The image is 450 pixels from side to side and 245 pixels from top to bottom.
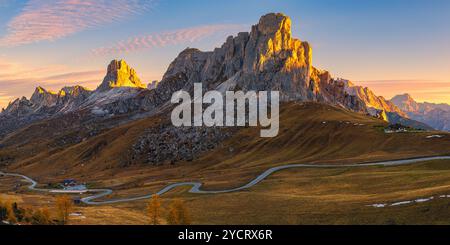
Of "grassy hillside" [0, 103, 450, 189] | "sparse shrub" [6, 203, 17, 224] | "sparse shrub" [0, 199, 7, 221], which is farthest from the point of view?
"grassy hillside" [0, 103, 450, 189]

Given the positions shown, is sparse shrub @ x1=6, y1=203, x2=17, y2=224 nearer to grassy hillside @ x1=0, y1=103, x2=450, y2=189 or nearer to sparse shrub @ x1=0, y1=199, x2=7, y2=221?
sparse shrub @ x1=0, y1=199, x2=7, y2=221

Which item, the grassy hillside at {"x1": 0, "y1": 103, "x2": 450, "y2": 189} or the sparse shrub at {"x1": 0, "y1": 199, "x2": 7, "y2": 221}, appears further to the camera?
the grassy hillside at {"x1": 0, "y1": 103, "x2": 450, "y2": 189}

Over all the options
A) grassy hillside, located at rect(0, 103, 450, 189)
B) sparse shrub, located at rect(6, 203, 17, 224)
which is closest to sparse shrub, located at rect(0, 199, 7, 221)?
sparse shrub, located at rect(6, 203, 17, 224)

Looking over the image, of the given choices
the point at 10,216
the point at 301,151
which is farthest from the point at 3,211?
the point at 301,151

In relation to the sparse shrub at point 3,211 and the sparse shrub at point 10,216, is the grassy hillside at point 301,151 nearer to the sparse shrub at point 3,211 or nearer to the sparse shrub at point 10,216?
the sparse shrub at point 10,216

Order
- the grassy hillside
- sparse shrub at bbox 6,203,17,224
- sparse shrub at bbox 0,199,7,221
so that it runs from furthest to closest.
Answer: the grassy hillside < sparse shrub at bbox 6,203,17,224 < sparse shrub at bbox 0,199,7,221

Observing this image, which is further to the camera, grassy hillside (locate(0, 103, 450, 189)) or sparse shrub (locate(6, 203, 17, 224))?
grassy hillside (locate(0, 103, 450, 189))

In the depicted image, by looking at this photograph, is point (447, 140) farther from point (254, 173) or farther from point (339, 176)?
point (254, 173)

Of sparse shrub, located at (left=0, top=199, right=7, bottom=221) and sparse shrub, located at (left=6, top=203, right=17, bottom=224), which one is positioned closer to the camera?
sparse shrub, located at (left=0, top=199, right=7, bottom=221)

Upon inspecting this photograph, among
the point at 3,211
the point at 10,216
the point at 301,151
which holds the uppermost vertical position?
the point at 3,211

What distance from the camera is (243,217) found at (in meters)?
65.1

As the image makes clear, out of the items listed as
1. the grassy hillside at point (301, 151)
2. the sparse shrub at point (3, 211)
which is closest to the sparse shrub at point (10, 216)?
the sparse shrub at point (3, 211)

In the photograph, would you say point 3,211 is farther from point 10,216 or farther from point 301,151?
point 301,151
